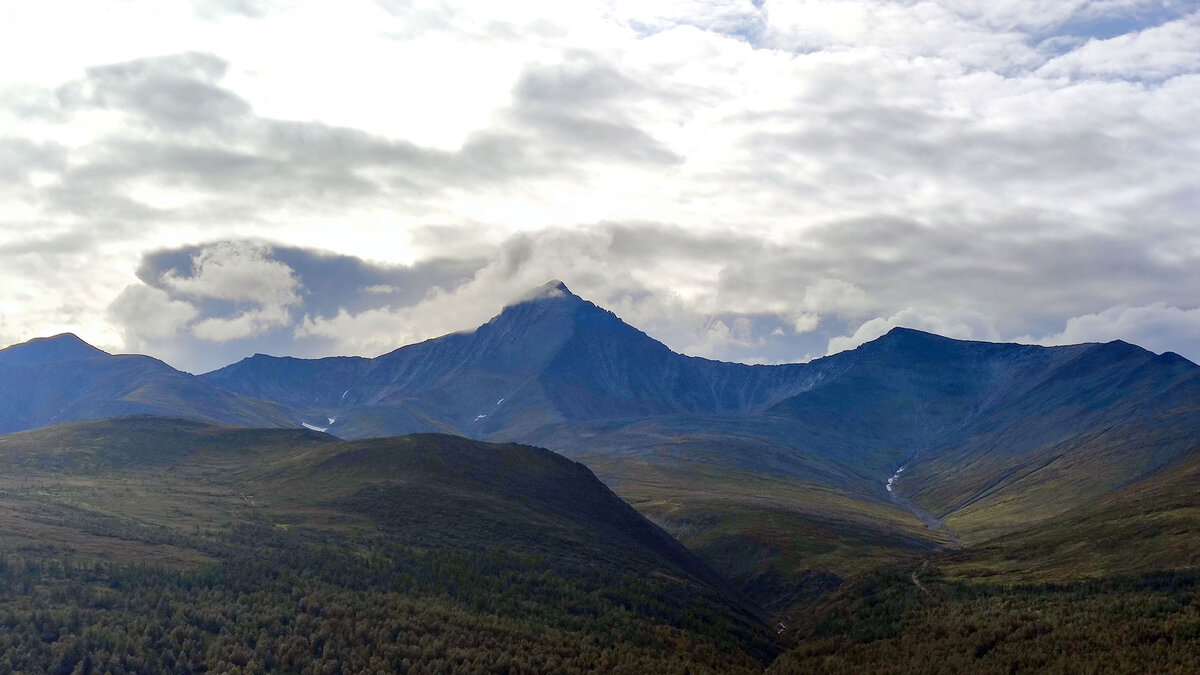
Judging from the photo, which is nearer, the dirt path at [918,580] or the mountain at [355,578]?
the mountain at [355,578]

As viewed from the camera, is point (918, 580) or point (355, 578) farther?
point (918, 580)

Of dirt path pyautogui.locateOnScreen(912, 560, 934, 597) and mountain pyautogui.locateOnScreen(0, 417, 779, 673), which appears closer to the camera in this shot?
mountain pyautogui.locateOnScreen(0, 417, 779, 673)

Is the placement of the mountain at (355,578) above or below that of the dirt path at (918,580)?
above

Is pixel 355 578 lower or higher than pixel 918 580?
higher

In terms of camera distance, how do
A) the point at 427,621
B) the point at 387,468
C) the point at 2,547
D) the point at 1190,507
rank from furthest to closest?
the point at 387,468 → the point at 1190,507 → the point at 2,547 → the point at 427,621

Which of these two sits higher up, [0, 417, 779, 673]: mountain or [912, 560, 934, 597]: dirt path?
[0, 417, 779, 673]: mountain

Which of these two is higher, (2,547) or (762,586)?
(2,547)

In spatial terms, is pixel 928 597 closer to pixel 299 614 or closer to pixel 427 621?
pixel 427 621

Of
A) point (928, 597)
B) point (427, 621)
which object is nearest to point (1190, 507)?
point (928, 597)
